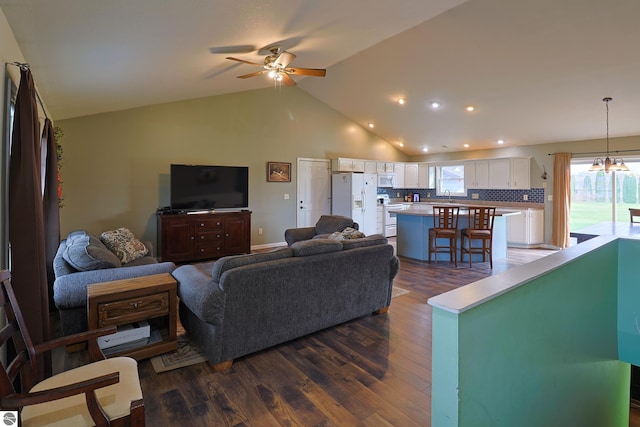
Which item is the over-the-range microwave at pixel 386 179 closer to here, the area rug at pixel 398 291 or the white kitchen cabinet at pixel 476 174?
the white kitchen cabinet at pixel 476 174

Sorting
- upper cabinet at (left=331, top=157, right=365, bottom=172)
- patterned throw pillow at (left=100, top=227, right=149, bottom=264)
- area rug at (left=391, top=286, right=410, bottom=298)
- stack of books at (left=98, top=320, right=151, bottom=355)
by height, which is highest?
upper cabinet at (left=331, top=157, right=365, bottom=172)

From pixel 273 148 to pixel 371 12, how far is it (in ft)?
14.4

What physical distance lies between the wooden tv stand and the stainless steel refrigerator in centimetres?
260

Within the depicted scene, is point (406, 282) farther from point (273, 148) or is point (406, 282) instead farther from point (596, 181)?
point (596, 181)

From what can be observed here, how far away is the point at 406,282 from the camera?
4.81m

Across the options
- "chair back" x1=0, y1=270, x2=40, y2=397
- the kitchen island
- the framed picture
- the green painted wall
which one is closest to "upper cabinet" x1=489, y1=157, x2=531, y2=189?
the kitchen island

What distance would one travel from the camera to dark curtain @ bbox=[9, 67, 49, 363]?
1.93 metres

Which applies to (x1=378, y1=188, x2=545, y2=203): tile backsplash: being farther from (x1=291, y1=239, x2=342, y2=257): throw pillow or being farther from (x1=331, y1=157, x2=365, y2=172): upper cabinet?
(x1=291, y1=239, x2=342, y2=257): throw pillow

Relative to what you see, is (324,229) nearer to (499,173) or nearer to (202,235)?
(202,235)

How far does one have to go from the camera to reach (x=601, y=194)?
6895 mm

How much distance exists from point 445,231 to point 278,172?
3731mm

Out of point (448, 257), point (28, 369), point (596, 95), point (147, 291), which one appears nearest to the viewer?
point (28, 369)

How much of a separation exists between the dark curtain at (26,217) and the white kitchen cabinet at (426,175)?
8766mm

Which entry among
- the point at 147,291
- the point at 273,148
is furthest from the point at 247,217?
the point at 147,291
